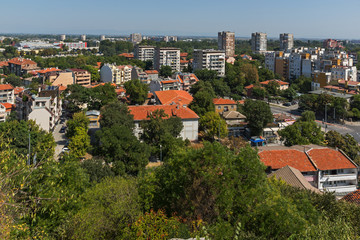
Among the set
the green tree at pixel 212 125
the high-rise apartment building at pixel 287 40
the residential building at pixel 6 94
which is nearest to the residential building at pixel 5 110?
the residential building at pixel 6 94

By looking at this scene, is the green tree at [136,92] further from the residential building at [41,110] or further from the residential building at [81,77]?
the residential building at [81,77]

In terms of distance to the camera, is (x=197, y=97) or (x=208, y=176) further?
(x=197, y=97)

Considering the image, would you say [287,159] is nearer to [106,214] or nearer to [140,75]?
[106,214]

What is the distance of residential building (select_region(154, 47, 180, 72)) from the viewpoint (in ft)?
126

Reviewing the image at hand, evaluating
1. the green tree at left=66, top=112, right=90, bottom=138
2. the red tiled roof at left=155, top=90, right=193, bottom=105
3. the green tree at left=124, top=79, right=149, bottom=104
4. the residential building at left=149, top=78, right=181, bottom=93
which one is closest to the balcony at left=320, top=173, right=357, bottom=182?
the green tree at left=66, top=112, right=90, bottom=138

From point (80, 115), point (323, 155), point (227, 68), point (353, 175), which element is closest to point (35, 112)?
point (80, 115)

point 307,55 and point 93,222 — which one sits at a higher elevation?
point 307,55

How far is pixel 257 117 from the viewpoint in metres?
16.8

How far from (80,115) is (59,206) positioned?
10.5 m

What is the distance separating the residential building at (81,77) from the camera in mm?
29292

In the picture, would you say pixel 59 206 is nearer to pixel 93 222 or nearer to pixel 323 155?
pixel 93 222

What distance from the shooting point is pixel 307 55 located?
115 feet

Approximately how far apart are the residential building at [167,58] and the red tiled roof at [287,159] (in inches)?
1102

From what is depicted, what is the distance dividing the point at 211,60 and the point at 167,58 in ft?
19.9
